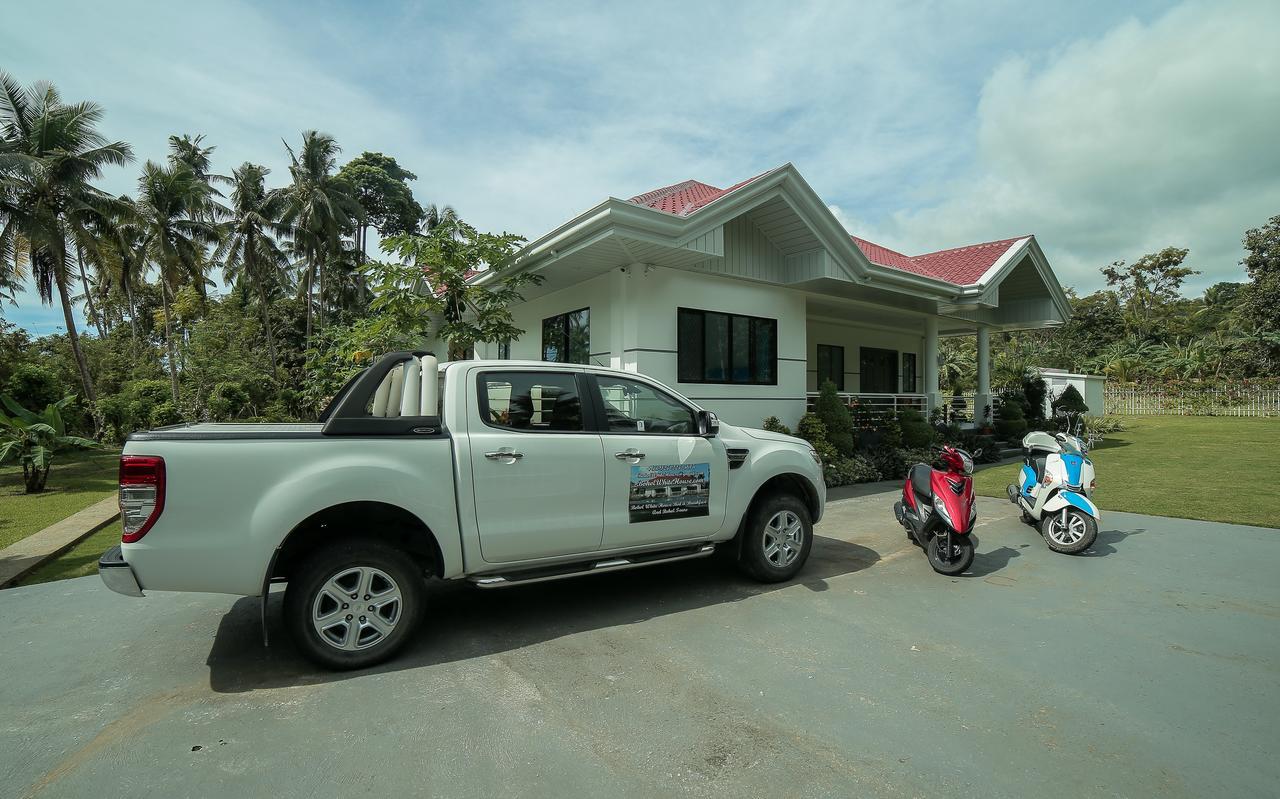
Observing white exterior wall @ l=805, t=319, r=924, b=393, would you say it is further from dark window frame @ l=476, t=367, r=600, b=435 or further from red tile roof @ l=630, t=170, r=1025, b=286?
dark window frame @ l=476, t=367, r=600, b=435

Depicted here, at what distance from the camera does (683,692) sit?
3.40 meters

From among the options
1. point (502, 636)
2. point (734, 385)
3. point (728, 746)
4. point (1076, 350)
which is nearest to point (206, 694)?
point (502, 636)

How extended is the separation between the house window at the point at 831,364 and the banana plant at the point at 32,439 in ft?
50.5

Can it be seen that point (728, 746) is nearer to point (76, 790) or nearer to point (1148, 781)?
point (1148, 781)

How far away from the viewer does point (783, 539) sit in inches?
210

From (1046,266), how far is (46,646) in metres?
17.8

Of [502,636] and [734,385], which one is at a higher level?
[734,385]

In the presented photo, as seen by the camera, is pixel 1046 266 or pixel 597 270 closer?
pixel 597 270

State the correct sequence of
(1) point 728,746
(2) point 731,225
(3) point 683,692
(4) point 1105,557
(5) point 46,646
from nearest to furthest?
1. (1) point 728,746
2. (3) point 683,692
3. (5) point 46,646
4. (4) point 1105,557
5. (2) point 731,225

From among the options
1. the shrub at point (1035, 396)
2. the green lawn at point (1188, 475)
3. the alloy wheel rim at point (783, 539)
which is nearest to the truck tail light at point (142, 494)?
the alloy wheel rim at point (783, 539)

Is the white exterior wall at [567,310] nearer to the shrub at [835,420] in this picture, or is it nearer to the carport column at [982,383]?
the shrub at [835,420]

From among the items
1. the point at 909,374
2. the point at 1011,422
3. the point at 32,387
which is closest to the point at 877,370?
the point at 909,374

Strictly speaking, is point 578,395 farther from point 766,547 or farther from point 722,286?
point 722,286

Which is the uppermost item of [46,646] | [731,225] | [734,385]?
[731,225]
